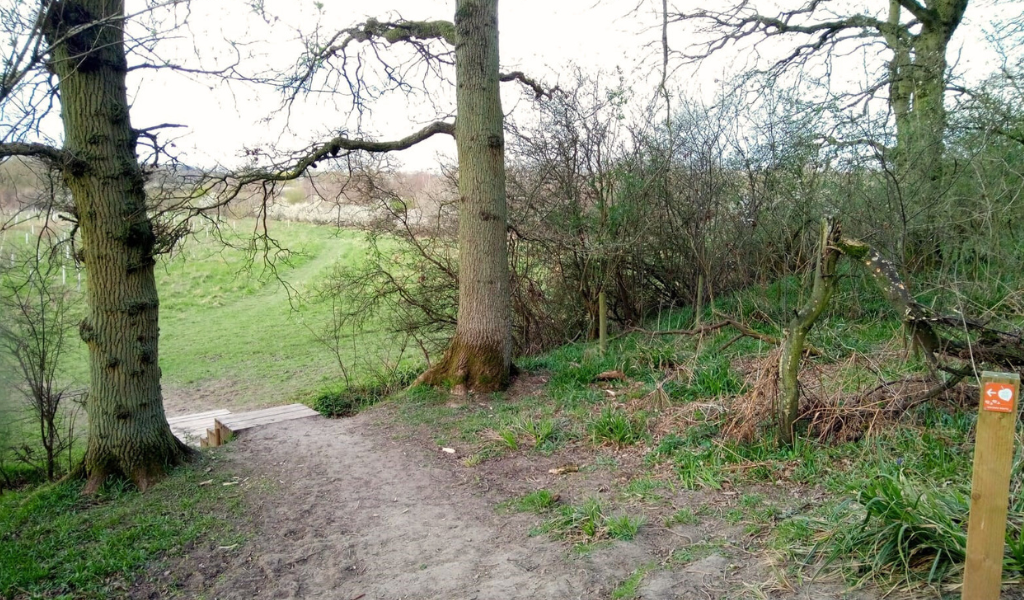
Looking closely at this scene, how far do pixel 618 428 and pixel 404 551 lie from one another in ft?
7.75

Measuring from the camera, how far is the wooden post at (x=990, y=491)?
8.60ft

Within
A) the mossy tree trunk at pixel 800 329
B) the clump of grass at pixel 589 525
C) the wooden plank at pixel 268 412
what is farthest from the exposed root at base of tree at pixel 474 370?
the mossy tree trunk at pixel 800 329

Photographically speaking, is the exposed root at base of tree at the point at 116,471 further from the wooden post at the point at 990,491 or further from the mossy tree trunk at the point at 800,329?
the wooden post at the point at 990,491

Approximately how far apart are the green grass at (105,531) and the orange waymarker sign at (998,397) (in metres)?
4.68

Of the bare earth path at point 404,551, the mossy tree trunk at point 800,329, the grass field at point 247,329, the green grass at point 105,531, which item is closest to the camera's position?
the bare earth path at point 404,551

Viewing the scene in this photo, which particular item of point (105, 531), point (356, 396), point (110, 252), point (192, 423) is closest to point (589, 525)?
point (105, 531)

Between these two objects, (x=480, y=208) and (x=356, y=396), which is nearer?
(x=480, y=208)

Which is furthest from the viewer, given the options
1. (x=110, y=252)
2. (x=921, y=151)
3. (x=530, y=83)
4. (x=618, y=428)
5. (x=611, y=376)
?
(x=530, y=83)

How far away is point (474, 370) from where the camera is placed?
8188mm

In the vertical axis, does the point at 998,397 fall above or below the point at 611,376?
above

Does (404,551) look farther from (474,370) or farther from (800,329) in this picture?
(474,370)

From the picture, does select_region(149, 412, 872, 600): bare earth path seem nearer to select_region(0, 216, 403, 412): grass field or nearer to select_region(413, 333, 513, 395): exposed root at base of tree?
select_region(413, 333, 513, 395): exposed root at base of tree

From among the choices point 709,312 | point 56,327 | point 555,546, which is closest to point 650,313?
point 709,312

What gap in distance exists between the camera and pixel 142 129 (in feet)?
20.3
